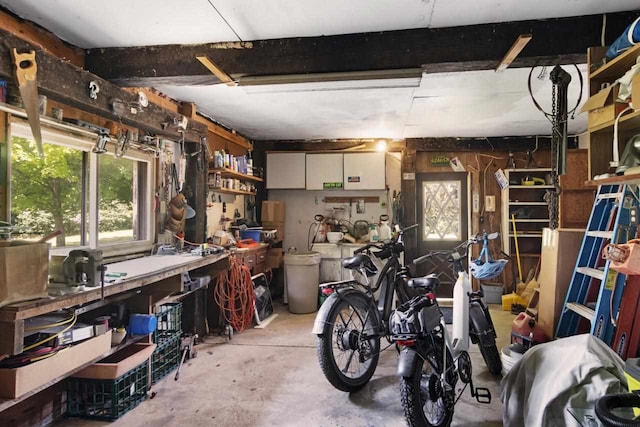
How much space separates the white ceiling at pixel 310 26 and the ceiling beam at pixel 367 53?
0.18ft

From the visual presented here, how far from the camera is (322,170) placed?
18.5 feet

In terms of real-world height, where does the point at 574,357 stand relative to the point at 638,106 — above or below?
below

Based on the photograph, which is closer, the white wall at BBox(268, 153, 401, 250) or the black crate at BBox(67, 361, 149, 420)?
the black crate at BBox(67, 361, 149, 420)

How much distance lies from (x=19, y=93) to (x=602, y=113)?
3.04 m

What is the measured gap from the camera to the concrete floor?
7.54 ft

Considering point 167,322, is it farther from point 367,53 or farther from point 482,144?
point 482,144

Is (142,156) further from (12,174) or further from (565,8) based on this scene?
(565,8)

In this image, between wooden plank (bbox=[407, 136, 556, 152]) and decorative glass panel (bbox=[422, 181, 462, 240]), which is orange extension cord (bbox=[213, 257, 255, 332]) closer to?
decorative glass panel (bbox=[422, 181, 462, 240])

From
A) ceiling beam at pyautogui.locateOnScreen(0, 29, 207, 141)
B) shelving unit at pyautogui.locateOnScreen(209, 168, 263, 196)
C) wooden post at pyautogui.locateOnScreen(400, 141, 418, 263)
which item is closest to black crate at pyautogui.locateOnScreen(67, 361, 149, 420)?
ceiling beam at pyautogui.locateOnScreen(0, 29, 207, 141)

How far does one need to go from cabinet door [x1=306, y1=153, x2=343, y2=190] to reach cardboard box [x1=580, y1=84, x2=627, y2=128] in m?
3.72

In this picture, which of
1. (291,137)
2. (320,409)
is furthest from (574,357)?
(291,137)

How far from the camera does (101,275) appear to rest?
1996mm

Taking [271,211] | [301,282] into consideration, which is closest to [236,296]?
[301,282]

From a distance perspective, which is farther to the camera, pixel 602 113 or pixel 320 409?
pixel 320 409
